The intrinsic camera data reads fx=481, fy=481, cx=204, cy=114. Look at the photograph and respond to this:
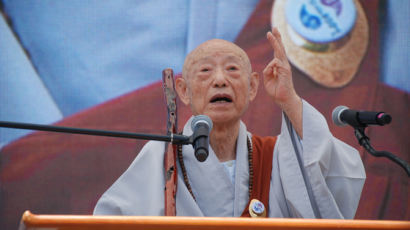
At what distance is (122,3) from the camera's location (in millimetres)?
2756

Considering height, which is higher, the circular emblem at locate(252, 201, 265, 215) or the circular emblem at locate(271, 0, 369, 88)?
the circular emblem at locate(271, 0, 369, 88)

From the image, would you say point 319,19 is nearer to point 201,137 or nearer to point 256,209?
point 256,209

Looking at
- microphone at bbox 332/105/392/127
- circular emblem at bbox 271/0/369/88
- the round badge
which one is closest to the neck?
microphone at bbox 332/105/392/127

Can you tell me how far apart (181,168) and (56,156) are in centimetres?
90

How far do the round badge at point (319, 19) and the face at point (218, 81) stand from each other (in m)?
0.78

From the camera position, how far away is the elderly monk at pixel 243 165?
187 centimetres

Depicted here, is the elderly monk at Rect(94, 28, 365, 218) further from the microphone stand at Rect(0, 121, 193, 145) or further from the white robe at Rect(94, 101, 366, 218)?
the microphone stand at Rect(0, 121, 193, 145)

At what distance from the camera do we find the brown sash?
197 cm

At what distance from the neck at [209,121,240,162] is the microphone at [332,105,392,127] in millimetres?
694

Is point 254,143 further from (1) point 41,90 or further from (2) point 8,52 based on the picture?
(2) point 8,52

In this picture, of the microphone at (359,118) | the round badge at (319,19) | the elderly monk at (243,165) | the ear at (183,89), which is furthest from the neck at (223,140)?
the round badge at (319,19)

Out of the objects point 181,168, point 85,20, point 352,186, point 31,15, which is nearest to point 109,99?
point 85,20

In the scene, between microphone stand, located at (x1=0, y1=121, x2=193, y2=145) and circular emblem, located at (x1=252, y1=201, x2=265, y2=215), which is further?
circular emblem, located at (x1=252, y1=201, x2=265, y2=215)

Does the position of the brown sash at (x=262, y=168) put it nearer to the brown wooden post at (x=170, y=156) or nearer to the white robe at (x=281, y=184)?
the white robe at (x=281, y=184)
